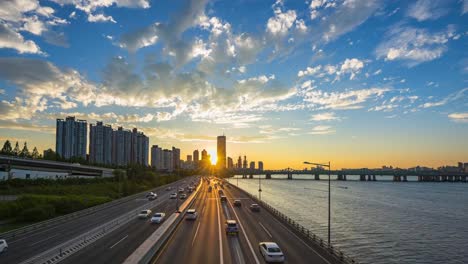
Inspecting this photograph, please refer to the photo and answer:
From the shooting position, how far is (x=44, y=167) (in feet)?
381

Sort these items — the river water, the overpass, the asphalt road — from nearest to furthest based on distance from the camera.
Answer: the asphalt road
the river water
the overpass

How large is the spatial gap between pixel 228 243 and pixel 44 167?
102 metres

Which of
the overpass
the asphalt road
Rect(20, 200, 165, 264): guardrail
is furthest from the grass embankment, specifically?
Rect(20, 200, 165, 264): guardrail

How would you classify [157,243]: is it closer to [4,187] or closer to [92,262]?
[92,262]

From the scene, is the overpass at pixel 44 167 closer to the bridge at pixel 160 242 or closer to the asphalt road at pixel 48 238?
the bridge at pixel 160 242

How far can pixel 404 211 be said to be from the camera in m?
104

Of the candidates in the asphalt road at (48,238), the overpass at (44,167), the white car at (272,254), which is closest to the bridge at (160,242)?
the asphalt road at (48,238)

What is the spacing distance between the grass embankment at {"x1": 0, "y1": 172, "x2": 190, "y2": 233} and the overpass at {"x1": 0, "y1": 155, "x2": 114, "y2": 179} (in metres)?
11.6

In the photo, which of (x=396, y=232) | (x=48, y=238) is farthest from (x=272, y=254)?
(x=396, y=232)

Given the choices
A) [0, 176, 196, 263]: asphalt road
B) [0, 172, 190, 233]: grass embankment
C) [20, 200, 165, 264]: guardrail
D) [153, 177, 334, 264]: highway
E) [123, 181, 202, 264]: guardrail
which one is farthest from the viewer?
[0, 172, 190, 233]: grass embankment

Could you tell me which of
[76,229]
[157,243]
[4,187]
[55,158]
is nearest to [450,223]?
[157,243]

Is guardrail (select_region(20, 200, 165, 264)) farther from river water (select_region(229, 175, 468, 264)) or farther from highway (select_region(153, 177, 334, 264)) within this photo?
river water (select_region(229, 175, 468, 264))

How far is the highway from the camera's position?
32.2 m

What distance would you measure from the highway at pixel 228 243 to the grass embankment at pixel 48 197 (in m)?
28.2
